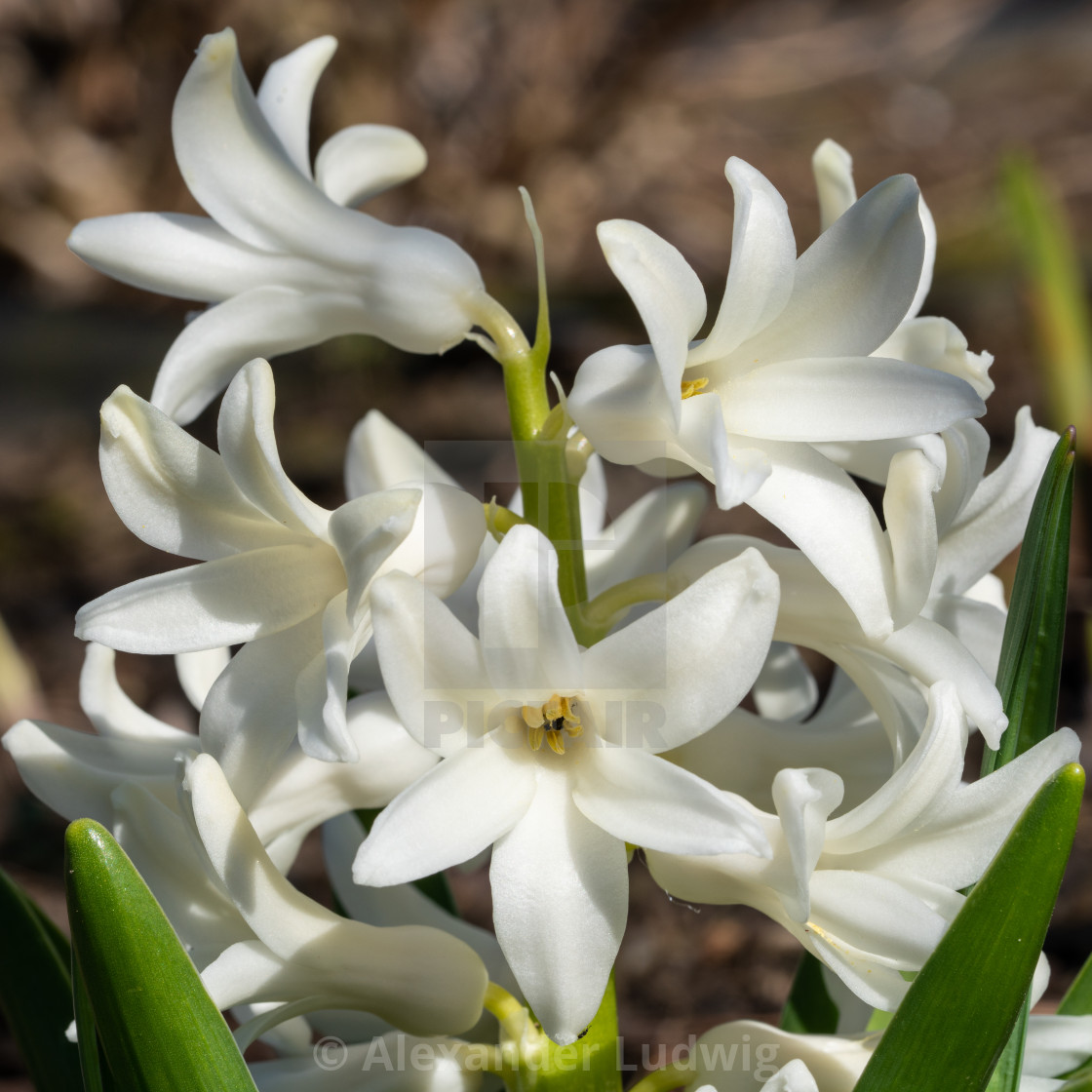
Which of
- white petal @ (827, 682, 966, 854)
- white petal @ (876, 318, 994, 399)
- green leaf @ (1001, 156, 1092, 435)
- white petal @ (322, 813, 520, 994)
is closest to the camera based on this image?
white petal @ (827, 682, 966, 854)

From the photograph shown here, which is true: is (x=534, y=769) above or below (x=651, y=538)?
below

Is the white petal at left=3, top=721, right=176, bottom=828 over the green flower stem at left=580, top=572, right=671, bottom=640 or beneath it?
beneath

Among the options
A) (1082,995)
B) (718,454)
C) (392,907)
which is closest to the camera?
(718,454)

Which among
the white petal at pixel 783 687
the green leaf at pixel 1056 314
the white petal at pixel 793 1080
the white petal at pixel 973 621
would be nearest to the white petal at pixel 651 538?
the white petal at pixel 783 687

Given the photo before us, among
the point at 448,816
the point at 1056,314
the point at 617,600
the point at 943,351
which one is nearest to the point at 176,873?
the point at 448,816

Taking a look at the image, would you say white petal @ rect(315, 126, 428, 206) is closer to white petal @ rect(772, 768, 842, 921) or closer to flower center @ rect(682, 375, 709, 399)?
flower center @ rect(682, 375, 709, 399)

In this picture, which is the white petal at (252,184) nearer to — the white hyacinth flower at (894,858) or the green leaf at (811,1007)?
the white hyacinth flower at (894,858)

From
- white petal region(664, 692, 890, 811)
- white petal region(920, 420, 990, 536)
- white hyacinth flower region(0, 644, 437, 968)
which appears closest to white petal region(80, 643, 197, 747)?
white hyacinth flower region(0, 644, 437, 968)

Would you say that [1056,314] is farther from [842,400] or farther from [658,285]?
[658,285]
